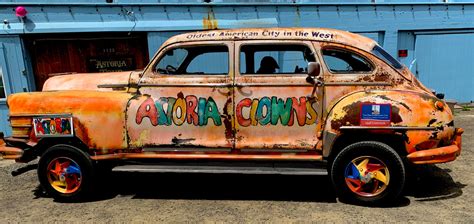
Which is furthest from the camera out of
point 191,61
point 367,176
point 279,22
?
point 279,22

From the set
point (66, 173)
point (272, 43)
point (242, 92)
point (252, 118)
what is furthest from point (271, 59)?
point (66, 173)

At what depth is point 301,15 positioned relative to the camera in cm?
972

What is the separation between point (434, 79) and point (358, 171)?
8456 millimetres

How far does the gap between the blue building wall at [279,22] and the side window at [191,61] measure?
4.48 m

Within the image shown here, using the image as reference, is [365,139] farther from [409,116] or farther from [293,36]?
[293,36]

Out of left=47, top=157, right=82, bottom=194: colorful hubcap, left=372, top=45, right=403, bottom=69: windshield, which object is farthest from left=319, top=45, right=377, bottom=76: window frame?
left=47, top=157, right=82, bottom=194: colorful hubcap

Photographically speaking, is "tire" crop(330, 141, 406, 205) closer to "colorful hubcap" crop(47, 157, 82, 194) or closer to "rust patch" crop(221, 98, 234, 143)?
"rust patch" crop(221, 98, 234, 143)

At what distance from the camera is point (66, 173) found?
15.7 feet

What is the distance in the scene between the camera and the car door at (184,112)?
456 cm

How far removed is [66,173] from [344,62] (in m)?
3.83

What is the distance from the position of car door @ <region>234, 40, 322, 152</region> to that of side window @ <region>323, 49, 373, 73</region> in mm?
202

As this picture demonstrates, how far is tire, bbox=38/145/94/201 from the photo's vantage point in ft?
15.4

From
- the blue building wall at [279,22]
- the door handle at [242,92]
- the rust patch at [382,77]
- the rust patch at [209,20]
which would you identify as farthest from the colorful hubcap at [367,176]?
the rust patch at [209,20]

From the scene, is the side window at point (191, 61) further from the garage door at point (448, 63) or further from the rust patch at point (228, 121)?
the garage door at point (448, 63)
